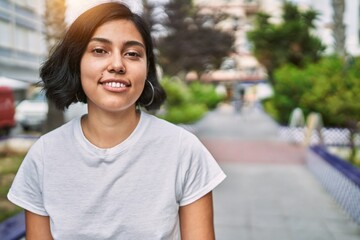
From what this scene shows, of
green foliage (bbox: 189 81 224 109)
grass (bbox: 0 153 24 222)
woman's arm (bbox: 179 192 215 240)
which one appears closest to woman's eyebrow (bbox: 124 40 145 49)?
woman's arm (bbox: 179 192 215 240)

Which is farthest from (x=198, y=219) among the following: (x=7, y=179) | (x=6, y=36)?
(x=6, y=36)

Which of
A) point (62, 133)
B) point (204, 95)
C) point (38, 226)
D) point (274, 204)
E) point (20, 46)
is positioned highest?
point (20, 46)

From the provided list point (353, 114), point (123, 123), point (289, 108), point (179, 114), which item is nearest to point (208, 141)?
point (179, 114)

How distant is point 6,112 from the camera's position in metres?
15.2

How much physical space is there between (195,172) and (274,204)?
5.46 meters

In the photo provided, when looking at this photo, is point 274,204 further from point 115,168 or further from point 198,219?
point 115,168

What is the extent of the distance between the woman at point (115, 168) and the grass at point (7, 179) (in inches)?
142

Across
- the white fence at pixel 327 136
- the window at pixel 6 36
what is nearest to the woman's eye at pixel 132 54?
the white fence at pixel 327 136

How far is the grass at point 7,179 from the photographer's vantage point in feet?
16.8

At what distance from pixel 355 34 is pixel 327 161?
2017 centimetres

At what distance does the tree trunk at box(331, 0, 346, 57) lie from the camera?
15.7 meters

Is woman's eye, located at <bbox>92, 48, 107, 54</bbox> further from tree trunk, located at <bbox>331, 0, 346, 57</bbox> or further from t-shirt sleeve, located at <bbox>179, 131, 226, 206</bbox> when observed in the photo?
tree trunk, located at <bbox>331, 0, 346, 57</bbox>

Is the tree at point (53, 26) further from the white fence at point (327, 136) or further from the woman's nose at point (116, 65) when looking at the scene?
the woman's nose at point (116, 65)

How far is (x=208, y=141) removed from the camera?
49.8 feet
